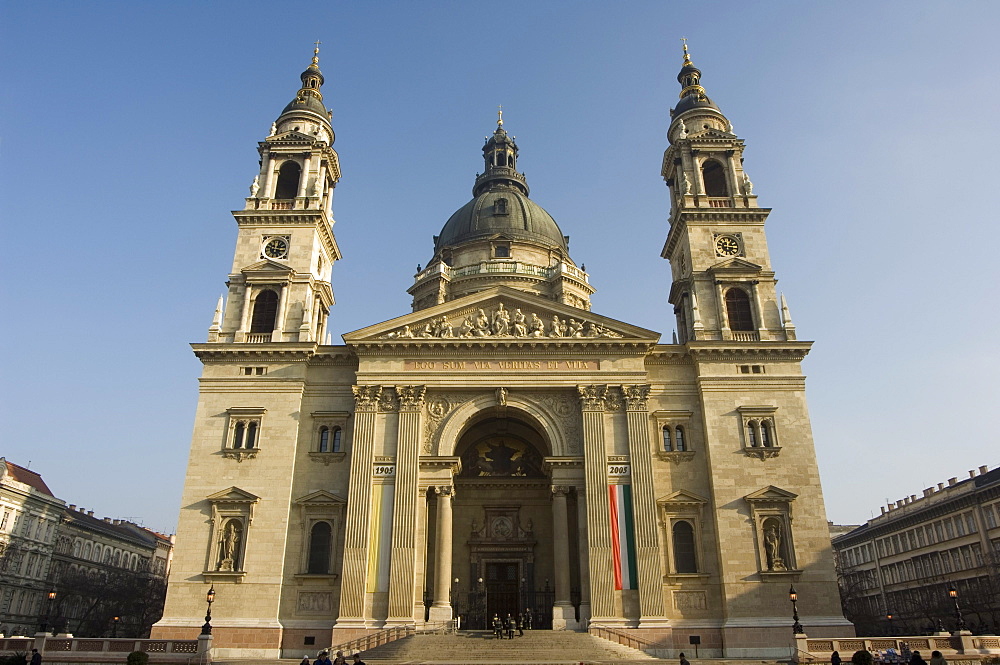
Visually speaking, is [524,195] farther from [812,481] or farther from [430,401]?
[812,481]

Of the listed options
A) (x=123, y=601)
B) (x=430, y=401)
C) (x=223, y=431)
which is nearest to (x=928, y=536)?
(x=430, y=401)

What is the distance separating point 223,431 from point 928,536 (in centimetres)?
6131

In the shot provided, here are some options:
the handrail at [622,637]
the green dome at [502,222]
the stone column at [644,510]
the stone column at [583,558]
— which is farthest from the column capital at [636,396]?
the green dome at [502,222]

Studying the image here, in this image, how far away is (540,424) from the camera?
3884cm

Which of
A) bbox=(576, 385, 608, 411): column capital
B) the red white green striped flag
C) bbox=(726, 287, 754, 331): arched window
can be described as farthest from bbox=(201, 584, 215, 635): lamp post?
bbox=(726, 287, 754, 331): arched window

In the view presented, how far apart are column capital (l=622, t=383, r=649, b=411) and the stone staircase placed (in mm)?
11385

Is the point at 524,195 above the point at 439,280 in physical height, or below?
above

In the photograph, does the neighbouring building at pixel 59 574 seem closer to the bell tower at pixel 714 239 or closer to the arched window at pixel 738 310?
the bell tower at pixel 714 239

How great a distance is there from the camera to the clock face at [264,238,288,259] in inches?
1735

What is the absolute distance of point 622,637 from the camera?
33250 millimetres

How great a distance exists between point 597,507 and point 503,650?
866cm

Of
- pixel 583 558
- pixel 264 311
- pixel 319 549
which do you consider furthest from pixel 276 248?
pixel 583 558

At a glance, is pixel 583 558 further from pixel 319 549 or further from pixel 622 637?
pixel 319 549

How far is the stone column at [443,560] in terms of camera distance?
3522 centimetres
